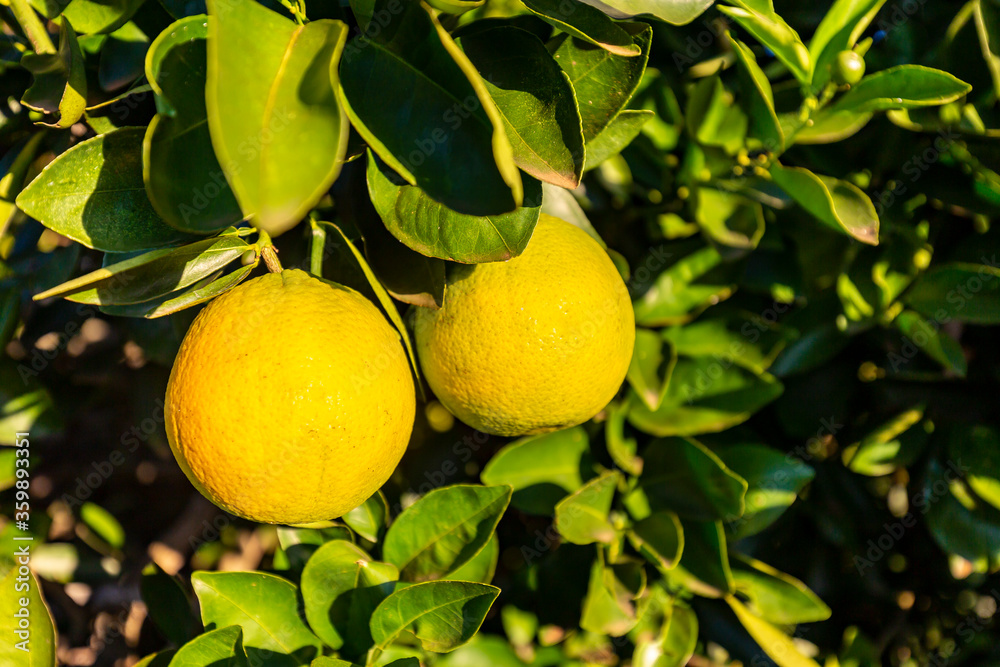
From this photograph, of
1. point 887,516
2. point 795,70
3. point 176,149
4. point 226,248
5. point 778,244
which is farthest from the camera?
point 887,516

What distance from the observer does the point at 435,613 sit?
0.82 meters

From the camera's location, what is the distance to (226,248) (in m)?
0.73

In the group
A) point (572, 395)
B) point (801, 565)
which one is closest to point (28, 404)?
point (572, 395)

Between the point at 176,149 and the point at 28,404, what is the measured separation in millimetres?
710

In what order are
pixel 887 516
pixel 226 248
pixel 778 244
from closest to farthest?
1. pixel 226 248
2. pixel 778 244
3. pixel 887 516

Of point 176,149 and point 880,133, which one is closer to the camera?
point 176,149

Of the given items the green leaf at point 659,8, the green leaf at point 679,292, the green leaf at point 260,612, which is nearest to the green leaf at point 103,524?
the green leaf at point 260,612

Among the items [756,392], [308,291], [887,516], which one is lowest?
[887,516]

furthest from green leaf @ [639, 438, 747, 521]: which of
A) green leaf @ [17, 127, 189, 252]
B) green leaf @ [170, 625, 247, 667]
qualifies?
green leaf @ [17, 127, 189, 252]

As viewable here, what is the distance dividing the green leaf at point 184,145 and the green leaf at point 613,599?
0.79 metres

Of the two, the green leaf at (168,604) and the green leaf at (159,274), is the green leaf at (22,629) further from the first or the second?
the green leaf at (159,274)

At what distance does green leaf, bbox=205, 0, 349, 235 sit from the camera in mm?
466

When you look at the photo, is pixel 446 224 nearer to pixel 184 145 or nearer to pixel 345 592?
pixel 184 145

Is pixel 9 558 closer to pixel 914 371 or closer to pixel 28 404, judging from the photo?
pixel 28 404
